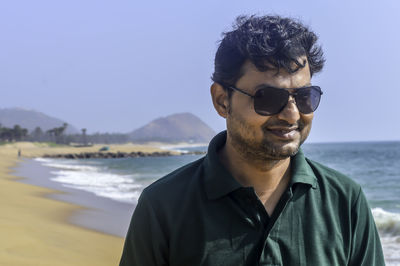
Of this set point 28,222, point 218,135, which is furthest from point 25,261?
point 218,135

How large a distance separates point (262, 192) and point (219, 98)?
0.40 metres

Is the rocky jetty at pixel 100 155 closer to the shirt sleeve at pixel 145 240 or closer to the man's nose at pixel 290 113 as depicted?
the shirt sleeve at pixel 145 240

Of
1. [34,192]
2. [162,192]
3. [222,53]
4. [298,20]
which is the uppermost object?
[298,20]

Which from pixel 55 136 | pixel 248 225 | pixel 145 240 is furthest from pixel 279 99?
pixel 55 136

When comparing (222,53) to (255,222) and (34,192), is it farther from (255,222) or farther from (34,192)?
(34,192)

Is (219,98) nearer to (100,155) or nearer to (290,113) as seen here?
(290,113)

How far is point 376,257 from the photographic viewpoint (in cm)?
160

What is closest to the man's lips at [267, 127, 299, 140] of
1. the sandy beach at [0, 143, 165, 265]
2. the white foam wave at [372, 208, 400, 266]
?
the sandy beach at [0, 143, 165, 265]

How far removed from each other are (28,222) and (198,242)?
294 inches

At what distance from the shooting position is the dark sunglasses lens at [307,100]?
1.68 meters

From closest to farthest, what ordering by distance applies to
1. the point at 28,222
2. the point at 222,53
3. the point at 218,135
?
the point at 222,53 → the point at 218,135 → the point at 28,222

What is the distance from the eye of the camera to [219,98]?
181cm

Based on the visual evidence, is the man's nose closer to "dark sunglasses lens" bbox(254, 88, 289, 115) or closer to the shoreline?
"dark sunglasses lens" bbox(254, 88, 289, 115)

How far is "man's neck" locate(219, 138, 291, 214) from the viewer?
168cm
